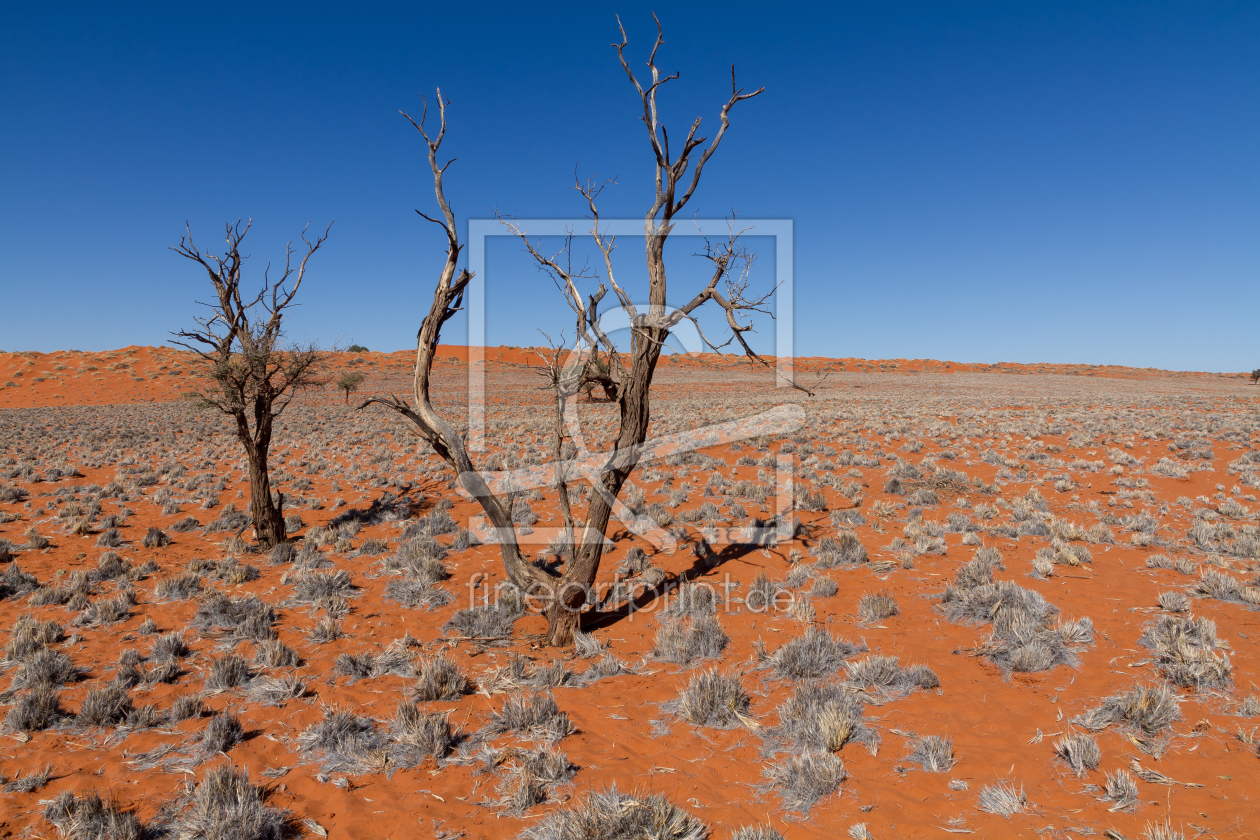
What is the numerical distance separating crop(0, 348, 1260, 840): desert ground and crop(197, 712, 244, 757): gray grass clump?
0.08 ft

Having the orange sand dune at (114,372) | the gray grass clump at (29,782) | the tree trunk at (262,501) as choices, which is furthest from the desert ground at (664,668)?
the orange sand dune at (114,372)

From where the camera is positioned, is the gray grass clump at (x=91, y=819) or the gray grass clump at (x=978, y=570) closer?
the gray grass clump at (x=91, y=819)

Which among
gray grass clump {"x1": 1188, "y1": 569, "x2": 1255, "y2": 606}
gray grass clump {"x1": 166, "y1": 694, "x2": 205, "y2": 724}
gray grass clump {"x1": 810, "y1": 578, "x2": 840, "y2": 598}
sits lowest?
gray grass clump {"x1": 166, "y1": 694, "x2": 205, "y2": 724}

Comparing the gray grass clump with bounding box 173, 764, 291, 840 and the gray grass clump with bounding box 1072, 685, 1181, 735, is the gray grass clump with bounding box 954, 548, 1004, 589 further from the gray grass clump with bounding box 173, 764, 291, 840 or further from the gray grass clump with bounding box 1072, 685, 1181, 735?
the gray grass clump with bounding box 173, 764, 291, 840

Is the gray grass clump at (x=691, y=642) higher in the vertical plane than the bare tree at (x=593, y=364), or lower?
lower

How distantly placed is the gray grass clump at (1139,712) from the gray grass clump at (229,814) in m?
6.66

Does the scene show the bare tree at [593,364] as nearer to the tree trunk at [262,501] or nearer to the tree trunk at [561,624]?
the tree trunk at [561,624]

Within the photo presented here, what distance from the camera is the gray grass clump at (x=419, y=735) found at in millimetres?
5109

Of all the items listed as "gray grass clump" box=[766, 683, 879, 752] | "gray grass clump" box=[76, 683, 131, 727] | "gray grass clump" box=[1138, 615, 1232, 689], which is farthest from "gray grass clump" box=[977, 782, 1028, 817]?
"gray grass clump" box=[76, 683, 131, 727]

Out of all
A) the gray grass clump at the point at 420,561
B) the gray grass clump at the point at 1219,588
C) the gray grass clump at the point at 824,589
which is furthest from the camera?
the gray grass clump at the point at 420,561

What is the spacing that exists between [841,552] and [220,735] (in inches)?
347

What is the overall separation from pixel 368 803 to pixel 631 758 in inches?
84.8

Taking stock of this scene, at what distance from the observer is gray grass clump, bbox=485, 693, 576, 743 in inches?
213

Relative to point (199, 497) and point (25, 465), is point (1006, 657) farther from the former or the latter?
point (25, 465)
